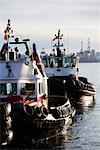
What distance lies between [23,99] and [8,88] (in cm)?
132

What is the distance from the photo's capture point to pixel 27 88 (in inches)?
972

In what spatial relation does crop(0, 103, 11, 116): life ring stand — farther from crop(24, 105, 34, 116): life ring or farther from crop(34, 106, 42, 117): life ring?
crop(34, 106, 42, 117): life ring

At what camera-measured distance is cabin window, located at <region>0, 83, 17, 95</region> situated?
24.4 m

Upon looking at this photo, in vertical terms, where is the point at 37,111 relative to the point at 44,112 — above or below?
above

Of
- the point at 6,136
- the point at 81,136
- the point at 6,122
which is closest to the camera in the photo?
the point at 6,122

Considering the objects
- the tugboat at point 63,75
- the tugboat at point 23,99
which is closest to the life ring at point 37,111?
the tugboat at point 23,99

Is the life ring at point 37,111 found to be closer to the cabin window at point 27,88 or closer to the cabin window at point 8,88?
the cabin window at point 27,88

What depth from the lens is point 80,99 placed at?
42469mm

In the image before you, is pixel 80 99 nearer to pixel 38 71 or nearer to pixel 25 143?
pixel 38 71

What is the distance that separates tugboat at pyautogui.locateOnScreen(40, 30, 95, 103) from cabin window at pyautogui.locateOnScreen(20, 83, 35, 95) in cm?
1559

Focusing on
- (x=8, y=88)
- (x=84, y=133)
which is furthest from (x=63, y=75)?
(x=8, y=88)

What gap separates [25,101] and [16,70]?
79.1 inches

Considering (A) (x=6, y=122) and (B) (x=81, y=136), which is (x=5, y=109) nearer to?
(A) (x=6, y=122)

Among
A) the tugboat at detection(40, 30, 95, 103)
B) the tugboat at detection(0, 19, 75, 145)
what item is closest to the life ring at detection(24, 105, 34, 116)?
the tugboat at detection(0, 19, 75, 145)
